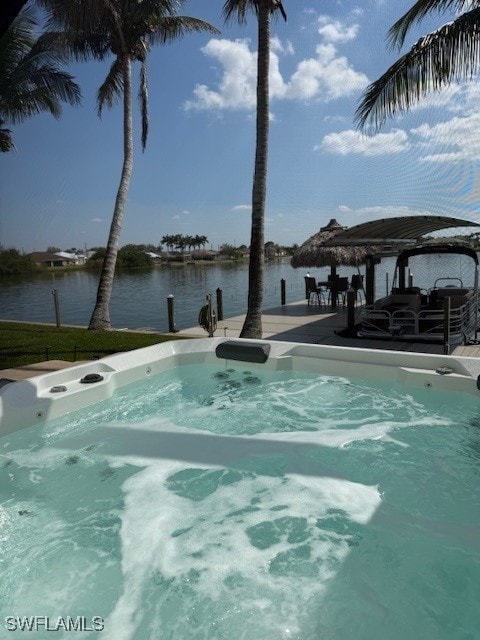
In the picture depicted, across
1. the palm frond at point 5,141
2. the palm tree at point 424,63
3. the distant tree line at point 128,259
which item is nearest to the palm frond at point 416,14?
the palm tree at point 424,63

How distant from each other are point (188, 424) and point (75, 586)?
2297 millimetres

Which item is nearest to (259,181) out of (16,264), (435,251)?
(435,251)

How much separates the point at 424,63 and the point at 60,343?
770 centimetres

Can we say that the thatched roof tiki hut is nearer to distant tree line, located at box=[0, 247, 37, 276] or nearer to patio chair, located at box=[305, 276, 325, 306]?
patio chair, located at box=[305, 276, 325, 306]

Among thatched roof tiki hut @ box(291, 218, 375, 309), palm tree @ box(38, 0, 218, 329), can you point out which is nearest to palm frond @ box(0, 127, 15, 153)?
palm tree @ box(38, 0, 218, 329)

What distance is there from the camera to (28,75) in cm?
1133

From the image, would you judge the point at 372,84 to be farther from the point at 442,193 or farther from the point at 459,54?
the point at 442,193

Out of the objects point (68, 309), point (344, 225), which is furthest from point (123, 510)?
point (68, 309)

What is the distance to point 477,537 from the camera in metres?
2.95

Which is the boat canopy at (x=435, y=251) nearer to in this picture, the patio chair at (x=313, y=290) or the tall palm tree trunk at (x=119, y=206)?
the patio chair at (x=313, y=290)

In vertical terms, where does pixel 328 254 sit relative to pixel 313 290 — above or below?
above

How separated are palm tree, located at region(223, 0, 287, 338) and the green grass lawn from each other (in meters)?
1.86

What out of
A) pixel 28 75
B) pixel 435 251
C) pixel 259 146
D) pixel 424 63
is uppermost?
pixel 28 75

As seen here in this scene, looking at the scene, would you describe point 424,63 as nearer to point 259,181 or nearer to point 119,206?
point 259,181
